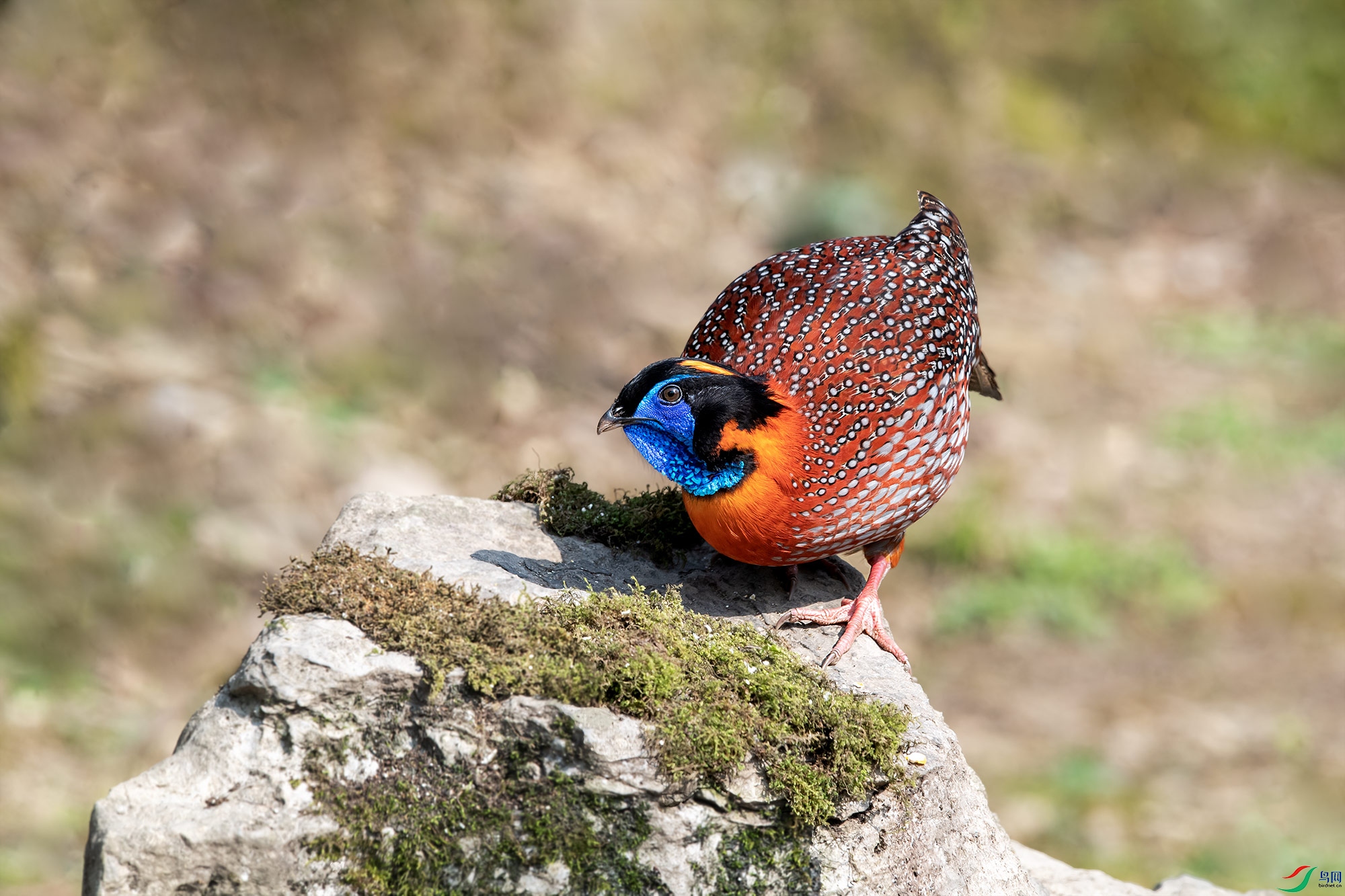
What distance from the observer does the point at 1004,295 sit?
12.9 metres

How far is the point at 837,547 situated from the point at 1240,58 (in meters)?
13.1

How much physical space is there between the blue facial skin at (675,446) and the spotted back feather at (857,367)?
10.7 inches

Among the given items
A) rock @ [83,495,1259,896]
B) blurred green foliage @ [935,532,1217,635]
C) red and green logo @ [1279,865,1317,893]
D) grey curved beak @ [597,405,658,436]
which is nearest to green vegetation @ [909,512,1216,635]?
blurred green foliage @ [935,532,1217,635]

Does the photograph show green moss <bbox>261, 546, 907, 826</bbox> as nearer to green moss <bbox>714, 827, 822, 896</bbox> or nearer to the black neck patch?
green moss <bbox>714, 827, 822, 896</bbox>

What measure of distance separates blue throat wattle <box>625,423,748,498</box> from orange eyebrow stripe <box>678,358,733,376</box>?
248 millimetres

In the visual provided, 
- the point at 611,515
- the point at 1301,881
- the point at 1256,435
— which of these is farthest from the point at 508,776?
the point at 1256,435

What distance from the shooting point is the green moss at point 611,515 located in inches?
207

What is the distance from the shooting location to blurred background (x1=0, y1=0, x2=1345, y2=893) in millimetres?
7758

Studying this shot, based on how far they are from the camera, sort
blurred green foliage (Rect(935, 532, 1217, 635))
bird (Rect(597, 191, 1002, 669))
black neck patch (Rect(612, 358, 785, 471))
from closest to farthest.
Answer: black neck patch (Rect(612, 358, 785, 471))
bird (Rect(597, 191, 1002, 669))
blurred green foliage (Rect(935, 532, 1217, 635))

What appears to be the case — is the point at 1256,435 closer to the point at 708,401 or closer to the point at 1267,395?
the point at 1267,395

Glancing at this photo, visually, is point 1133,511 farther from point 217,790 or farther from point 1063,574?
point 217,790

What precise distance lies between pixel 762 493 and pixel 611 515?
1088mm

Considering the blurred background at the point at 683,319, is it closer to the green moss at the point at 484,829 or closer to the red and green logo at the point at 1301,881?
the red and green logo at the point at 1301,881

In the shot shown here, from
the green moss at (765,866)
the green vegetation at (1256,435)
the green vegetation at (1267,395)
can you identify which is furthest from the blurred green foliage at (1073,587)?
the green moss at (765,866)
